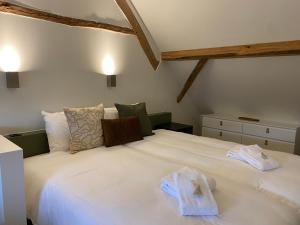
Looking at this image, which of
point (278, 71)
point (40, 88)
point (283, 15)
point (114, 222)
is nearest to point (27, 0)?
point (40, 88)

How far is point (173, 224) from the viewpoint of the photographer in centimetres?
130

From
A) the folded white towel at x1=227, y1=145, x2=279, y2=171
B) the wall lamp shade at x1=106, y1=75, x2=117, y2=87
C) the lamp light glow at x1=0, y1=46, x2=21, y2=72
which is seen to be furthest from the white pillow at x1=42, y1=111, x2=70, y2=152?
the folded white towel at x1=227, y1=145, x2=279, y2=171

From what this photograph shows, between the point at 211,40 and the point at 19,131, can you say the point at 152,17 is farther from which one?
the point at 19,131

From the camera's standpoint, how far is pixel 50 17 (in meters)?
2.71

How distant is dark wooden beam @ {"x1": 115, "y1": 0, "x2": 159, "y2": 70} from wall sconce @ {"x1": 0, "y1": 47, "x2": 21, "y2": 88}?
145cm

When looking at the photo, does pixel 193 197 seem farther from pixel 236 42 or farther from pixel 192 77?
pixel 192 77

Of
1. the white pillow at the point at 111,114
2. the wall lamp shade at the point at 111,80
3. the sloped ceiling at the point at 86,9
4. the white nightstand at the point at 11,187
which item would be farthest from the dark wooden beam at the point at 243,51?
the white nightstand at the point at 11,187

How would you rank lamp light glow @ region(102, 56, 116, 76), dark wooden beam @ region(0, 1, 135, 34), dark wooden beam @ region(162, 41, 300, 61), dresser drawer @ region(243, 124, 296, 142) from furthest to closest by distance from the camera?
dresser drawer @ region(243, 124, 296, 142) → lamp light glow @ region(102, 56, 116, 76) → dark wooden beam @ region(162, 41, 300, 61) → dark wooden beam @ region(0, 1, 135, 34)

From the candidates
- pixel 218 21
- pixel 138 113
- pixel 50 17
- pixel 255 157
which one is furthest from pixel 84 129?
pixel 218 21

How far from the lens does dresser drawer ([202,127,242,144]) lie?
4121 millimetres

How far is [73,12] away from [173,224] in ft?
8.33

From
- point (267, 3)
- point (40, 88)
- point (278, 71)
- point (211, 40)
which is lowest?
point (40, 88)

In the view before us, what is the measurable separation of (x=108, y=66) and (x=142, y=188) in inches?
79.6

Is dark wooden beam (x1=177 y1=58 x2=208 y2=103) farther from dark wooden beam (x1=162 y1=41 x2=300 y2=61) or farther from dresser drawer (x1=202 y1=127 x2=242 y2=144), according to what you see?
dresser drawer (x1=202 y1=127 x2=242 y2=144)
